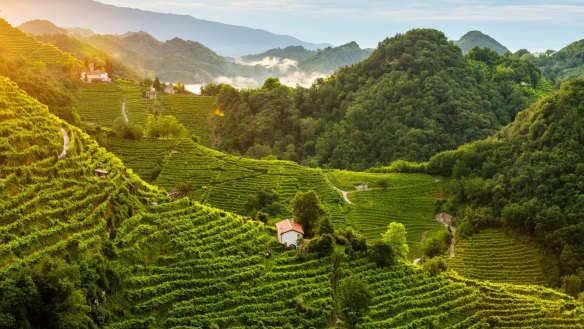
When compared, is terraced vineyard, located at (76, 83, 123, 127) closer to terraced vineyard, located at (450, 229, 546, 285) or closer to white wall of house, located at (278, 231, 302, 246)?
white wall of house, located at (278, 231, 302, 246)

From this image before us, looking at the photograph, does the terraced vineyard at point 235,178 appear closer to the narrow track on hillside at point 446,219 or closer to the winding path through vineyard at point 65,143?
the narrow track on hillside at point 446,219

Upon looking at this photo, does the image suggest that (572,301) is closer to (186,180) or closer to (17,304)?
(17,304)

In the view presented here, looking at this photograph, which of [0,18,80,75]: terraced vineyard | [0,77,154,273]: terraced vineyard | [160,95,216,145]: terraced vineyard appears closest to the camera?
[0,77,154,273]: terraced vineyard

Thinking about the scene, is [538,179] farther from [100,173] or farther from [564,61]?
[564,61]

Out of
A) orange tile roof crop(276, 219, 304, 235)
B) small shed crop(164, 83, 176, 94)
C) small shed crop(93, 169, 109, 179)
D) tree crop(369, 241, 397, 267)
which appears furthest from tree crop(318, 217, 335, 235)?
small shed crop(164, 83, 176, 94)

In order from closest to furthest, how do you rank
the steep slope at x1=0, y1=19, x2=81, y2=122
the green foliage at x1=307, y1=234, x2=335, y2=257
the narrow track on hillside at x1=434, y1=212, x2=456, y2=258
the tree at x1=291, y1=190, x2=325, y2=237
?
the green foliage at x1=307, y1=234, x2=335, y2=257 < the tree at x1=291, y1=190, x2=325, y2=237 < the narrow track on hillside at x1=434, y1=212, x2=456, y2=258 < the steep slope at x1=0, y1=19, x2=81, y2=122

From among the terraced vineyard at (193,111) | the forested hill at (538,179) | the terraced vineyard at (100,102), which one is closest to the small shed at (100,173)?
the forested hill at (538,179)

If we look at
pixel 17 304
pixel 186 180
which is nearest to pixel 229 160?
pixel 186 180
